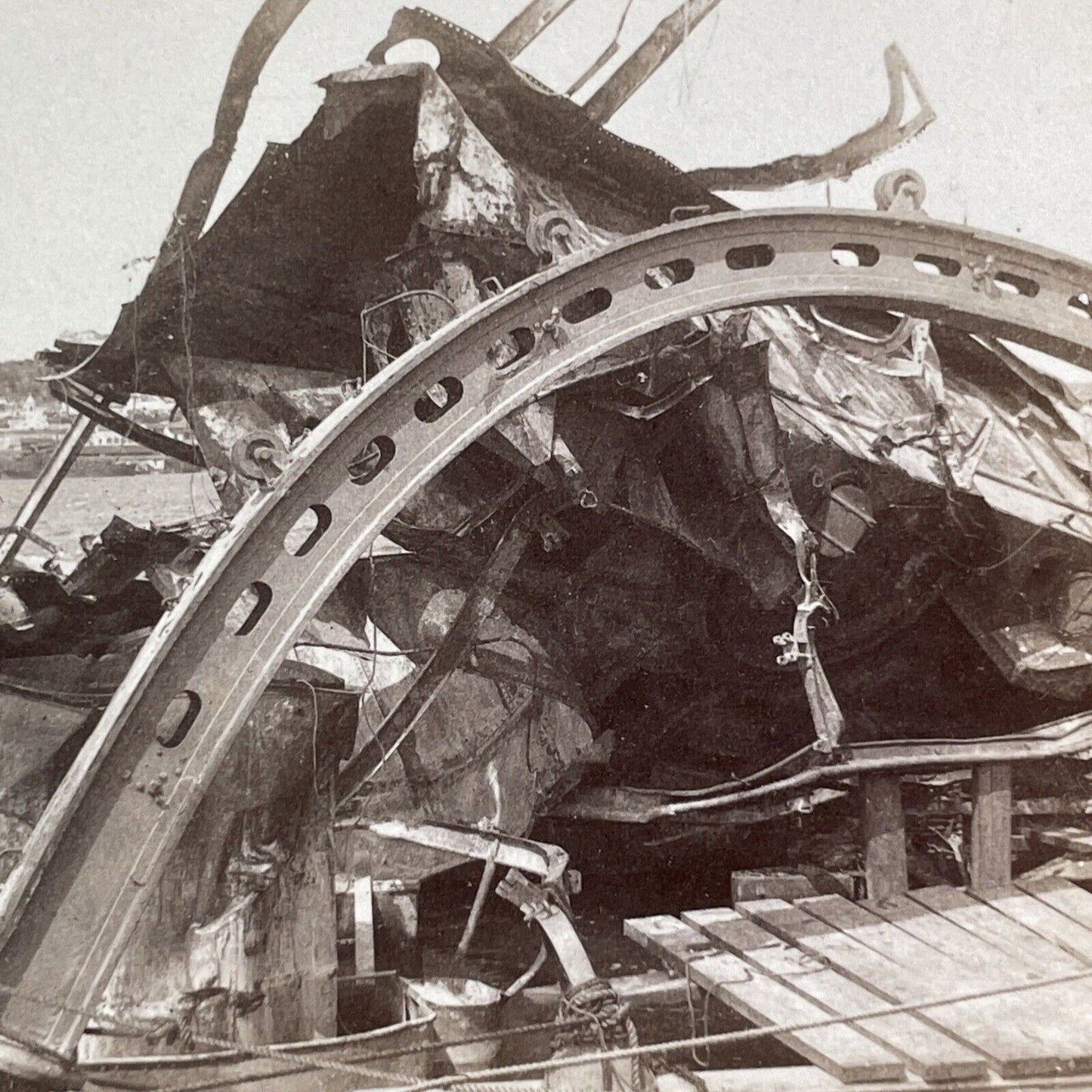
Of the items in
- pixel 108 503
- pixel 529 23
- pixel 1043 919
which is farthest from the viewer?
pixel 108 503

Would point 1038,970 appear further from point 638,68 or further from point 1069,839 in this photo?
point 638,68

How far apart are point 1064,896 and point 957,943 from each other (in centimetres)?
81

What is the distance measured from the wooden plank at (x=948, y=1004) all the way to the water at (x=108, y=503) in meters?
11.8

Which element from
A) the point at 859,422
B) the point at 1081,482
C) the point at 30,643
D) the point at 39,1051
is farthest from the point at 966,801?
the point at 30,643

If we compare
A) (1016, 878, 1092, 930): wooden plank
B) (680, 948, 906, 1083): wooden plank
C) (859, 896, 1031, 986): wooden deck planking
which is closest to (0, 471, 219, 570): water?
(680, 948, 906, 1083): wooden plank

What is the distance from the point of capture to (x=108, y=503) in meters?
15.2

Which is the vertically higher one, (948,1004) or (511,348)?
(511,348)

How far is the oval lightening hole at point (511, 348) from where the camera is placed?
11.6 feet

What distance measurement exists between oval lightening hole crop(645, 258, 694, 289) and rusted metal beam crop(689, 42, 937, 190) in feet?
5.89

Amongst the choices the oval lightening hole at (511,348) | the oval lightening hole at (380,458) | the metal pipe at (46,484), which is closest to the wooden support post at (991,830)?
the oval lightening hole at (511,348)

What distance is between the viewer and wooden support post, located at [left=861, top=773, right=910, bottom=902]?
443cm

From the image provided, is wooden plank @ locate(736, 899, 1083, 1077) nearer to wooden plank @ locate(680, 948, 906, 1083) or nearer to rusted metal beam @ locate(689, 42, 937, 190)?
wooden plank @ locate(680, 948, 906, 1083)

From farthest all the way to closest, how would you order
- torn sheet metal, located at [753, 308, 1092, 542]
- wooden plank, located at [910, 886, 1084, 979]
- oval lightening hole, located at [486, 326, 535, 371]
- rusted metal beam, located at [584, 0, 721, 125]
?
rusted metal beam, located at [584, 0, 721, 125] → torn sheet metal, located at [753, 308, 1092, 542] → wooden plank, located at [910, 886, 1084, 979] → oval lightening hole, located at [486, 326, 535, 371]

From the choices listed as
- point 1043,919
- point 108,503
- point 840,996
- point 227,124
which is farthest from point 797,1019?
point 108,503
